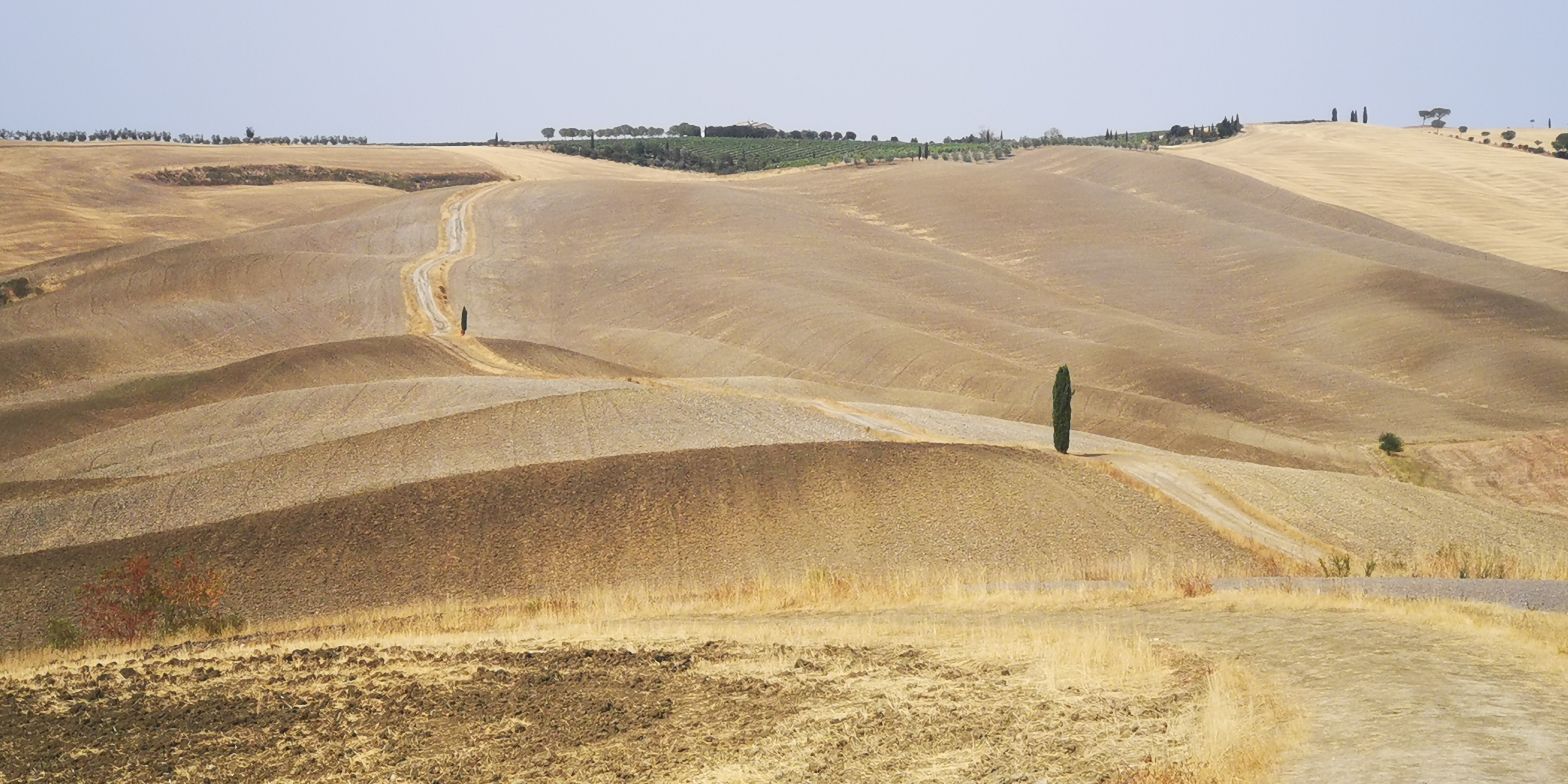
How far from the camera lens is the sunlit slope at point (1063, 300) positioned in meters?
61.4

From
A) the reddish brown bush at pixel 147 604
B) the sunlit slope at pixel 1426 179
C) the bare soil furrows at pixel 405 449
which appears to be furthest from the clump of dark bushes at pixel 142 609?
the sunlit slope at pixel 1426 179

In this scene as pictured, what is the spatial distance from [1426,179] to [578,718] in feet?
430

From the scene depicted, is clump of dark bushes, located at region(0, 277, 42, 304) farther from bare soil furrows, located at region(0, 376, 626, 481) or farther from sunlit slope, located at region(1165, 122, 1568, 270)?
sunlit slope, located at region(1165, 122, 1568, 270)

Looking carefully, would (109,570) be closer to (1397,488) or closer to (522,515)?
(522,515)

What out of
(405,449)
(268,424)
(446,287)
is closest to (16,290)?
(446,287)

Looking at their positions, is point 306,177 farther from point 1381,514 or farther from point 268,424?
point 1381,514

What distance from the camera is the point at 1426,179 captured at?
414ft

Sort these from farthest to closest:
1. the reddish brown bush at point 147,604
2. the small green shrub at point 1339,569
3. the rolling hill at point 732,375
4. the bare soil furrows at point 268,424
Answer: the bare soil furrows at point 268,424 < the rolling hill at point 732,375 < the small green shrub at point 1339,569 < the reddish brown bush at point 147,604

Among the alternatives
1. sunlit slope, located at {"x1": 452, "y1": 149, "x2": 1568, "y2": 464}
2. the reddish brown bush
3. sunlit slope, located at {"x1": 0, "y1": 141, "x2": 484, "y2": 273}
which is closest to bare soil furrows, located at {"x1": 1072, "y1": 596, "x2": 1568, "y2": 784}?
the reddish brown bush

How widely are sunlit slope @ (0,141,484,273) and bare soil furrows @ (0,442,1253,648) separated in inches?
2587

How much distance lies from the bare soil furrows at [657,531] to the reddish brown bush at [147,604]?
1516mm

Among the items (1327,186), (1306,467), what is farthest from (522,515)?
(1327,186)

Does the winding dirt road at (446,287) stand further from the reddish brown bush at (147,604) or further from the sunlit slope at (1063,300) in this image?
the reddish brown bush at (147,604)

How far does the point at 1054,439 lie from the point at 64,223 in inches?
3379
